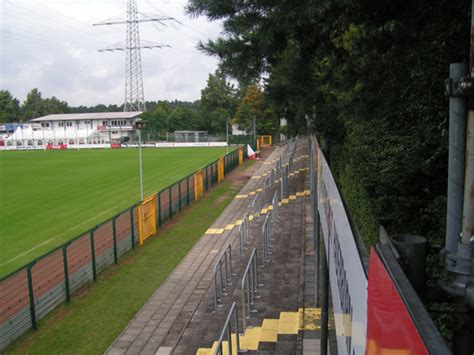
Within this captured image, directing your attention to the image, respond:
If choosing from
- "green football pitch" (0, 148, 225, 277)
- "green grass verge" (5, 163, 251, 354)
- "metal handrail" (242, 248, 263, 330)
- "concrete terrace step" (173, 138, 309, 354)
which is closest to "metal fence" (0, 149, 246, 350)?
"green grass verge" (5, 163, 251, 354)

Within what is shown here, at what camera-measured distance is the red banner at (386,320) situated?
1319 mm

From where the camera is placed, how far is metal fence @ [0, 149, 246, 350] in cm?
877

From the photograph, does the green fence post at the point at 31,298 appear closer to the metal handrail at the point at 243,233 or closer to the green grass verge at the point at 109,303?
the green grass verge at the point at 109,303

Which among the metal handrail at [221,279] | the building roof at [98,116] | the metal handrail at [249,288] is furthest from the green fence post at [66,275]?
the building roof at [98,116]

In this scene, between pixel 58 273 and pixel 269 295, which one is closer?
pixel 269 295

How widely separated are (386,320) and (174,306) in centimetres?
893

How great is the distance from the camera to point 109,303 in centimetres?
1041

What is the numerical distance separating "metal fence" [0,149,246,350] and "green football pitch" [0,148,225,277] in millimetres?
2801

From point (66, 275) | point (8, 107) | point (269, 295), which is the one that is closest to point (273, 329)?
point (269, 295)

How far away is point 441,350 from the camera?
3.72ft

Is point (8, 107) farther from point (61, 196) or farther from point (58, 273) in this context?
point (58, 273)

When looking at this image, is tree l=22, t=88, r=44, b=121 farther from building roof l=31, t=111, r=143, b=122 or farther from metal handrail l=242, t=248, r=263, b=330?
metal handrail l=242, t=248, r=263, b=330

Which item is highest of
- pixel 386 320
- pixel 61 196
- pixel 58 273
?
pixel 386 320

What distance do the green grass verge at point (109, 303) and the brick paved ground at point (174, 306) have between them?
248mm
